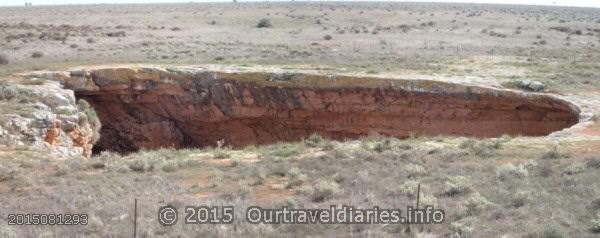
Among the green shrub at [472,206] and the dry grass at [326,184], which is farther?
the green shrub at [472,206]

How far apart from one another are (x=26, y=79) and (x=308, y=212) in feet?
43.6

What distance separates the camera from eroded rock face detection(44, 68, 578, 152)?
18031mm

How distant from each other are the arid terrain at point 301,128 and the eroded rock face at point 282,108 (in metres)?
0.05

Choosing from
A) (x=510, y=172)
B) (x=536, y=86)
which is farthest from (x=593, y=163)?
(x=536, y=86)

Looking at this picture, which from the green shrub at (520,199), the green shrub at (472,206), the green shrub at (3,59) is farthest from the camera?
the green shrub at (3,59)

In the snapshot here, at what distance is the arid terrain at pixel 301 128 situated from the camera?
8000 millimetres

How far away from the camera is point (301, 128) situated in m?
21.3

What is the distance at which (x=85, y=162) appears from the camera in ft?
35.3

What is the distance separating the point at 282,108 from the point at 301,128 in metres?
1.28

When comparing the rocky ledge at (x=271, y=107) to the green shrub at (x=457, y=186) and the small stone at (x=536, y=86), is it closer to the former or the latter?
the small stone at (x=536, y=86)

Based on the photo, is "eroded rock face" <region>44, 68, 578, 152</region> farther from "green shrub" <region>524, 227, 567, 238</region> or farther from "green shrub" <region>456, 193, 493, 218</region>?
"green shrub" <region>524, 227, 567, 238</region>

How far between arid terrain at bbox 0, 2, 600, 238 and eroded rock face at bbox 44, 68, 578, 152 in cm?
5

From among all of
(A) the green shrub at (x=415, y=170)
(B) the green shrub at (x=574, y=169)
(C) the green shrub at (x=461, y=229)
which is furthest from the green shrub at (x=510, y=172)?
(C) the green shrub at (x=461, y=229)

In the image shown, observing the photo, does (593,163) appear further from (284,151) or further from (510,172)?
(284,151)
